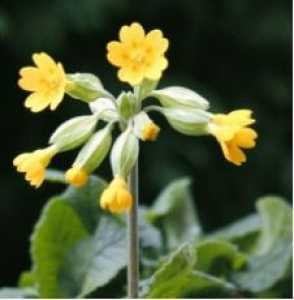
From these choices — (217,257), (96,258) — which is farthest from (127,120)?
(217,257)

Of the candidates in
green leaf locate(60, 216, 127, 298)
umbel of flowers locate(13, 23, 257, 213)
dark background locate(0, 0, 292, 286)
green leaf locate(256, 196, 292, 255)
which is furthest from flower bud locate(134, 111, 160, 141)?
dark background locate(0, 0, 292, 286)

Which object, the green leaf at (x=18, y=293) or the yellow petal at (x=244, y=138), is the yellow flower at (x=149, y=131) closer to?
the yellow petal at (x=244, y=138)

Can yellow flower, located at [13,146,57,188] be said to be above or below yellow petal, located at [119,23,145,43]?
below

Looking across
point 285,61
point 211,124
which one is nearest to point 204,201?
point 285,61

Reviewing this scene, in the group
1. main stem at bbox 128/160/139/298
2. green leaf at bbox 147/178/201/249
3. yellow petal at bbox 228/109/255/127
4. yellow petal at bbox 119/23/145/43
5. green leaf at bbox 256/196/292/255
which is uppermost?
green leaf at bbox 147/178/201/249

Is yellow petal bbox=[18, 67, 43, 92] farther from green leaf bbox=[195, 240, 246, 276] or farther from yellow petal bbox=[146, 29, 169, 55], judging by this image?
green leaf bbox=[195, 240, 246, 276]

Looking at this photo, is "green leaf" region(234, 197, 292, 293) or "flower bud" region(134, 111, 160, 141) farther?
"green leaf" region(234, 197, 292, 293)

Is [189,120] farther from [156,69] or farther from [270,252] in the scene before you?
[270,252]

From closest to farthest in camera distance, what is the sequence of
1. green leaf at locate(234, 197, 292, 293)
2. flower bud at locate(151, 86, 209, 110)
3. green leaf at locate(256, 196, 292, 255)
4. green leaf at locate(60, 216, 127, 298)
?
flower bud at locate(151, 86, 209, 110) < green leaf at locate(60, 216, 127, 298) < green leaf at locate(234, 197, 292, 293) < green leaf at locate(256, 196, 292, 255)

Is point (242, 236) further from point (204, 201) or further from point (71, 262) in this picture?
point (204, 201)
